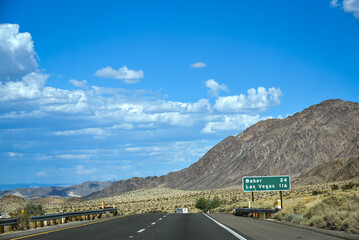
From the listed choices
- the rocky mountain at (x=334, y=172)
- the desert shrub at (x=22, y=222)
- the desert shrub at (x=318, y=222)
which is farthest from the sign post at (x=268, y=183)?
the rocky mountain at (x=334, y=172)

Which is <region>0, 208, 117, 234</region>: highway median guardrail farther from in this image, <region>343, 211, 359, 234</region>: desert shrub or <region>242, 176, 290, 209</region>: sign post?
<region>242, 176, 290, 209</region>: sign post

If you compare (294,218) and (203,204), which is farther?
(203,204)

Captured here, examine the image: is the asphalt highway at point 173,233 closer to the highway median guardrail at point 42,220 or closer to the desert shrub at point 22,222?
the highway median guardrail at point 42,220

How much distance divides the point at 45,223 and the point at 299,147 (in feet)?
419

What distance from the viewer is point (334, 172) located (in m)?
115

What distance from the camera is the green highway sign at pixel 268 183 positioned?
4184 centimetres

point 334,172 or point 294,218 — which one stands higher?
point 334,172

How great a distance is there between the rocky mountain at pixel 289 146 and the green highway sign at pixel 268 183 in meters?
90.9

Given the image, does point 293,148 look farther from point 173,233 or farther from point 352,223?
point 173,233

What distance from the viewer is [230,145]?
179000 mm

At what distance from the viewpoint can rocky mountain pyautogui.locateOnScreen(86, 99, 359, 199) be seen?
5536 inches

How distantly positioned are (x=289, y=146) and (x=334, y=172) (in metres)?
32.2

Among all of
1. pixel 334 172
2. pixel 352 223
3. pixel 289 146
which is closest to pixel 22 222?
pixel 352 223

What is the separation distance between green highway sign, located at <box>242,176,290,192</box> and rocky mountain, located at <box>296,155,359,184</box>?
68.1 m
